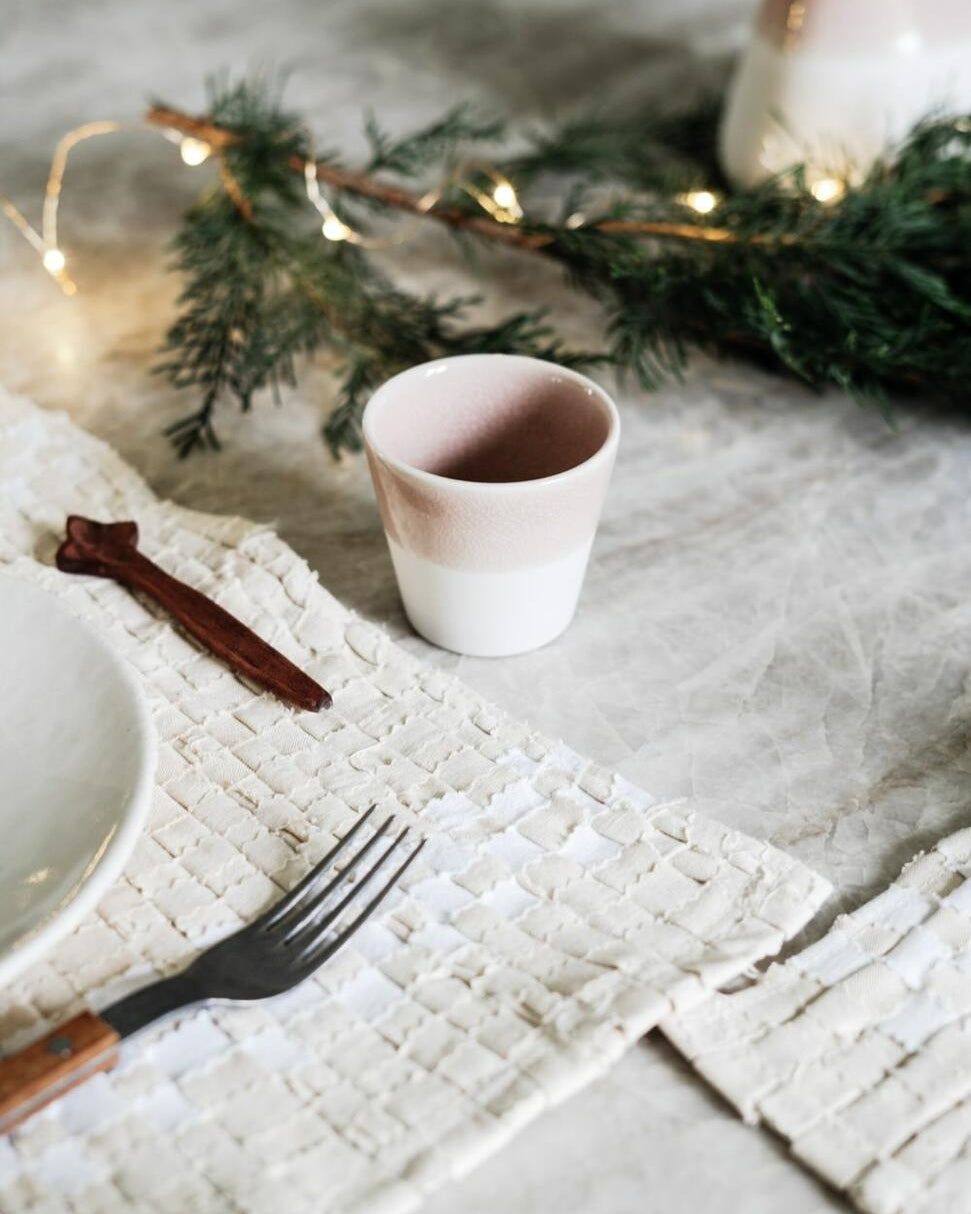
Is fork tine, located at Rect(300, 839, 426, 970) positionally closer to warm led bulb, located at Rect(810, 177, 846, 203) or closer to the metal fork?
the metal fork

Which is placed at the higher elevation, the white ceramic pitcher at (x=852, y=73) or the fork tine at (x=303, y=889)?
the white ceramic pitcher at (x=852, y=73)

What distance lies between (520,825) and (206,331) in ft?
1.32

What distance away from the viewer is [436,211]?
2.41 ft

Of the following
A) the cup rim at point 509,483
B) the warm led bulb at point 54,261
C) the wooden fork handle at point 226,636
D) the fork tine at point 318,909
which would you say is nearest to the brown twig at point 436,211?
the warm led bulb at point 54,261

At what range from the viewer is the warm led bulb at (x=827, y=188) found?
0.68 meters

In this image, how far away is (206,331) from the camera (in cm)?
68

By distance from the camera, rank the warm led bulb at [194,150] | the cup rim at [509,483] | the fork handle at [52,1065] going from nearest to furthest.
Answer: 1. the fork handle at [52,1065]
2. the cup rim at [509,483]
3. the warm led bulb at [194,150]

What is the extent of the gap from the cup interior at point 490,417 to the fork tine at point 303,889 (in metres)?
0.17

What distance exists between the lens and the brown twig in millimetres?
668

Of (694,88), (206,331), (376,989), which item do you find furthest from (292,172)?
(376,989)

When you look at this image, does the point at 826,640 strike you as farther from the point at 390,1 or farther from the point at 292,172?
the point at 390,1

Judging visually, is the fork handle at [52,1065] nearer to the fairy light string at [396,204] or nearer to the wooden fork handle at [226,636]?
the wooden fork handle at [226,636]

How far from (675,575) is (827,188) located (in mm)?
288

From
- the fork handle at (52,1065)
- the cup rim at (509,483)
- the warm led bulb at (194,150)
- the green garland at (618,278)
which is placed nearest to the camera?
the fork handle at (52,1065)
